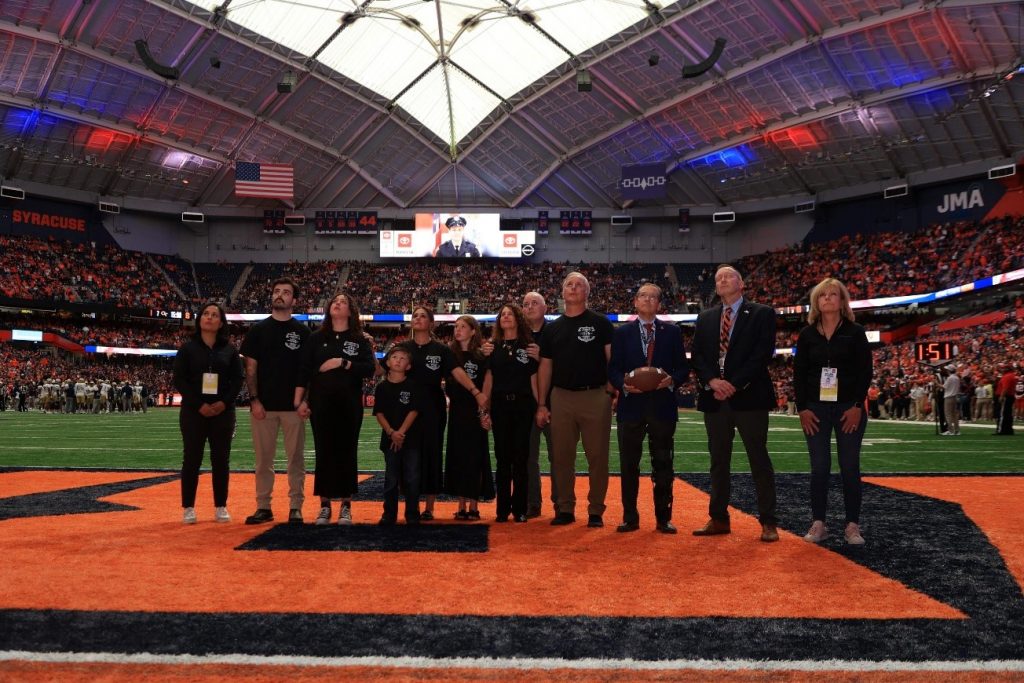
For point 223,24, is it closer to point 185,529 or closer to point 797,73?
point 797,73

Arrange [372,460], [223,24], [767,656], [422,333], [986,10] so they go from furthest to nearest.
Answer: [223,24] < [986,10] < [372,460] < [422,333] < [767,656]

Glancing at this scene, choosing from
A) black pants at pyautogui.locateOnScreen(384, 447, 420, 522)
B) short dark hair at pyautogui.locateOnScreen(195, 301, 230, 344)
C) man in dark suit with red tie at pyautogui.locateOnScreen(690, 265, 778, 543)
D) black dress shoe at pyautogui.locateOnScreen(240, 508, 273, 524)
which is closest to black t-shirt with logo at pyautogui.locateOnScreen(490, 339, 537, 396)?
black pants at pyautogui.locateOnScreen(384, 447, 420, 522)

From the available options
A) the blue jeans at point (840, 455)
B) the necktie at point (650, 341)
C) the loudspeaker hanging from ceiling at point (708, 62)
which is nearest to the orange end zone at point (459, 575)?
the blue jeans at point (840, 455)

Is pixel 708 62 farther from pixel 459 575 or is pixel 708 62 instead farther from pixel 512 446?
pixel 459 575

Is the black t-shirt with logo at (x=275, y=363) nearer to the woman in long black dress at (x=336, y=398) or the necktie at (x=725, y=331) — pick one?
the woman in long black dress at (x=336, y=398)

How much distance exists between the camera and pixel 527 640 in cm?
373

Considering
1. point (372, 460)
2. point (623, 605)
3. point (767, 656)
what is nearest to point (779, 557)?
point (623, 605)

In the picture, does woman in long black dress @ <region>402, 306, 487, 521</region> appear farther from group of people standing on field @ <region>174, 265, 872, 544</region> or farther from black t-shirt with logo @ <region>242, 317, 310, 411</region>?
Answer: black t-shirt with logo @ <region>242, 317, 310, 411</region>

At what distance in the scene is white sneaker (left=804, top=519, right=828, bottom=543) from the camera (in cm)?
632

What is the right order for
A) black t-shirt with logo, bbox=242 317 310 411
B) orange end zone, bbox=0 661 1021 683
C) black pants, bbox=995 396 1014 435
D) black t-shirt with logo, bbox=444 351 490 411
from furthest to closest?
black pants, bbox=995 396 1014 435
black t-shirt with logo, bbox=444 351 490 411
black t-shirt with logo, bbox=242 317 310 411
orange end zone, bbox=0 661 1021 683

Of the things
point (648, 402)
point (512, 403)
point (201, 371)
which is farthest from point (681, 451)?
point (201, 371)

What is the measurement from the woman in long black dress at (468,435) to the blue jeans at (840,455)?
2846 mm

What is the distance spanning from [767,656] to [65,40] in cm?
4668

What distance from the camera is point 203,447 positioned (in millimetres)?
7418
